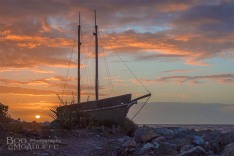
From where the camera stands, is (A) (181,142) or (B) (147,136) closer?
(A) (181,142)

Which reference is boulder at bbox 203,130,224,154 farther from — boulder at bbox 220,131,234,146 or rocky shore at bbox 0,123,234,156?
boulder at bbox 220,131,234,146

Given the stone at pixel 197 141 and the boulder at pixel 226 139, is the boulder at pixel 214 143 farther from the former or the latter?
the stone at pixel 197 141

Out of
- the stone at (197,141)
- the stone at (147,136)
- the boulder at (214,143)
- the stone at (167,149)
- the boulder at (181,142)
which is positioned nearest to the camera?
the stone at (167,149)

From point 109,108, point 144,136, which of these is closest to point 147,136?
point 144,136

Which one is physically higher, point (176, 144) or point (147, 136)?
point (147, 136)

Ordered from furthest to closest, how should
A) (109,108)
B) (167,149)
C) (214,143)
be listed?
(109,108)
(214,143)
(167,149)

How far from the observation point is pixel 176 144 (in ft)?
50.6

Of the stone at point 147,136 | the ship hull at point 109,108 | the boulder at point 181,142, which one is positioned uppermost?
the ship hull at point 109,108

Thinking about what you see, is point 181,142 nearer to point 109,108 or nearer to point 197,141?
point 197,141

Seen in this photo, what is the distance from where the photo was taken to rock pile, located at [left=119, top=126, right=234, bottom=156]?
12.7 meters

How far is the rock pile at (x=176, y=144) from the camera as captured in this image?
12.7 metres

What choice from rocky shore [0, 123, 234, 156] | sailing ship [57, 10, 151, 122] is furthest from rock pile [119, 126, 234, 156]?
sailing ship [57, 10, 151, 122]

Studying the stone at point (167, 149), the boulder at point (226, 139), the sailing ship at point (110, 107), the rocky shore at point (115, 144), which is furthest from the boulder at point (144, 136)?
the sailing ship at point (110, 107)

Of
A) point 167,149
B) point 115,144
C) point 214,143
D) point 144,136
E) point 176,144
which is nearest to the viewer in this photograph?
point 167,149
